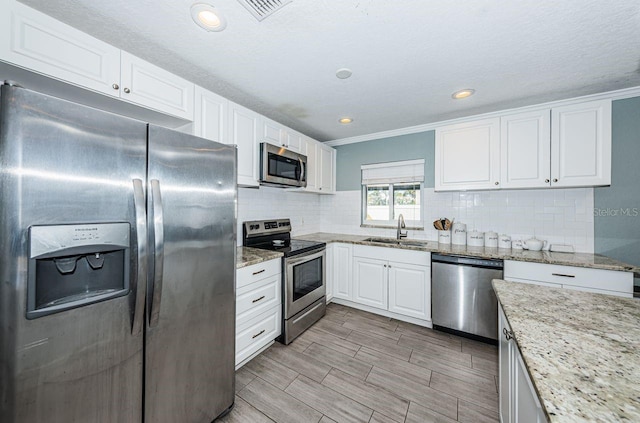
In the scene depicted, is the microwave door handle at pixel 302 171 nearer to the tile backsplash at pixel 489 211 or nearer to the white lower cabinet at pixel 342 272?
the tile backsplash at pixel 489 211

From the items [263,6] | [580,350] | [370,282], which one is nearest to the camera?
[580,350]

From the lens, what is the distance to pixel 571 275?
2.07 metres

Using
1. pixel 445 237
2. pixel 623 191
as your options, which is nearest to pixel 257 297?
pixel 445 237

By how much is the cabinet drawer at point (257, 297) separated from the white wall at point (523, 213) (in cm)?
194

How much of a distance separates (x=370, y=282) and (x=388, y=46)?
8.12 ft

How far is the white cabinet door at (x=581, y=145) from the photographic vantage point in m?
2.16

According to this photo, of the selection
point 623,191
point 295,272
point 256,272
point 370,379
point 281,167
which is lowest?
point 370,379

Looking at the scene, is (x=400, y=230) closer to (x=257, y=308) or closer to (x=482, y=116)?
(x=482, y=116)

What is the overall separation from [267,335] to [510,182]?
Result: 9.46ft

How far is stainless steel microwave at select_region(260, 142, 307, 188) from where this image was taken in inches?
96.7

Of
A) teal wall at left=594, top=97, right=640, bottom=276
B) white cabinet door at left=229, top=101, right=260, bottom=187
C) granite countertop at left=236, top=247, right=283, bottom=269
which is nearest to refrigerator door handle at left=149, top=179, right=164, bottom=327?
granite countertop at left=236, top=247, right=283, bottom=269

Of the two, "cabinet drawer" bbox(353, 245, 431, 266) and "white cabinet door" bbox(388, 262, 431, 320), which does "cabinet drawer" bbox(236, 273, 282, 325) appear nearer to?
"cabinet drawer" bbox(353, 245, 431, 266)

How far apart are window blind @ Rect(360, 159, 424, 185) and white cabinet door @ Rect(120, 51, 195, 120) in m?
2.49

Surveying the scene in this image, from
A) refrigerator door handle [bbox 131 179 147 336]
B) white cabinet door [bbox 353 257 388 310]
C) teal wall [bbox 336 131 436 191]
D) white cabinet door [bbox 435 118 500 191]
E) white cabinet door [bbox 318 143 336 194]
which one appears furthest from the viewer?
white cabinet door [bbox 318 143 336 194]
